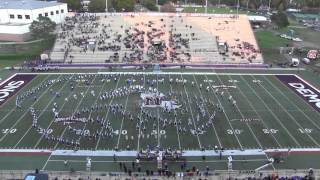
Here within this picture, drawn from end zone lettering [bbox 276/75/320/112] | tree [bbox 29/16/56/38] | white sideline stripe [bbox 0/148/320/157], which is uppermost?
tree [bbox 29/16/56/38]

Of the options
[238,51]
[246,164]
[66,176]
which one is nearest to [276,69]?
[238,51]

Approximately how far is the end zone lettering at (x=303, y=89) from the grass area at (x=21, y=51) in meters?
31.6

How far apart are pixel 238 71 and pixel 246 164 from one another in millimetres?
25877

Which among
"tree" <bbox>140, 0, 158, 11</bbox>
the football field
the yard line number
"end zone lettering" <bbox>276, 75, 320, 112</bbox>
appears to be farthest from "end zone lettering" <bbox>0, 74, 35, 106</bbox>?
"tree" <bbox>140, 0, 158, 11</bbox>

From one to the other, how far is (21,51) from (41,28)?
14.9ft

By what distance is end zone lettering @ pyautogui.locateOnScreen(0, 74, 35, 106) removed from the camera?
39.3 m

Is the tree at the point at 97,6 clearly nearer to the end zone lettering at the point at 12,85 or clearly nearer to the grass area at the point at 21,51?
the grass area at the point at 21,51

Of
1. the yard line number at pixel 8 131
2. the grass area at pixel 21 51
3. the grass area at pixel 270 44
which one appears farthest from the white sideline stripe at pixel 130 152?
the grass area at pixel 270 44

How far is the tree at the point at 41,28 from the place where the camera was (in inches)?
2406

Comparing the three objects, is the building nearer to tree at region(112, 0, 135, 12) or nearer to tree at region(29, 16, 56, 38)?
tree at region(29, 16, 56, 38)

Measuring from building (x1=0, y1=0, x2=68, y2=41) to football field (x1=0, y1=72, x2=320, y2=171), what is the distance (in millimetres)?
17693

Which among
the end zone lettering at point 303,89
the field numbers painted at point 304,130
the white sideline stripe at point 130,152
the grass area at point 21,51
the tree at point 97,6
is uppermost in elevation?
the tree at point 97,6

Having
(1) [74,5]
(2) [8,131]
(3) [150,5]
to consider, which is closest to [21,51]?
(1) [74,5]

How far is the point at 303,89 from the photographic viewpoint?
136 feet
